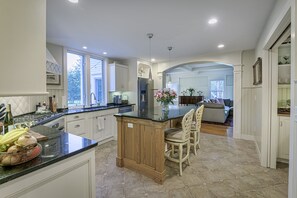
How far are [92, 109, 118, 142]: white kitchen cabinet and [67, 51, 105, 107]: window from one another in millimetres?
791

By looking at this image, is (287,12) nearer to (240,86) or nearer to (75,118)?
(240,86)

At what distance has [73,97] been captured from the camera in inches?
169

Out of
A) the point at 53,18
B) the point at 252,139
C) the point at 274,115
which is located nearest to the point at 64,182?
the point at 53,18

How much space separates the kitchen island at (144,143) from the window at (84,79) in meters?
2.13

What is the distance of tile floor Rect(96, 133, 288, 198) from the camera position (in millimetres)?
2112

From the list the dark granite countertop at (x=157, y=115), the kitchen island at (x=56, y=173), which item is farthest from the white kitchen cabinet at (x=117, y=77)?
the kitchen island at (x=56, y=173)

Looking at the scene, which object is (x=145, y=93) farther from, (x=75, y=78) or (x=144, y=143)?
(x=144, y=143)

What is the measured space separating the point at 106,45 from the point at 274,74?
3551mm

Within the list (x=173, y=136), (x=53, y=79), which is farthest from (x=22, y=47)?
(x=53, y=79)

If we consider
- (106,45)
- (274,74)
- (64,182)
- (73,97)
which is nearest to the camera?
(64,182)

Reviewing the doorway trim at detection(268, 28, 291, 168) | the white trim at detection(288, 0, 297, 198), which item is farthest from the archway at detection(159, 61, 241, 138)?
the white trim at detection(288, 0, 297, 198)

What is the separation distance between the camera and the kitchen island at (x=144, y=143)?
2359 mm

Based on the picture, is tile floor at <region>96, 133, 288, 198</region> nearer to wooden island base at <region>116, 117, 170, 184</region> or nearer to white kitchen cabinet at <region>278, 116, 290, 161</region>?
wooden island base at <region>116, 117, 170, 184</region>

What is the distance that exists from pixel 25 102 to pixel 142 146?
2338 millimetres
